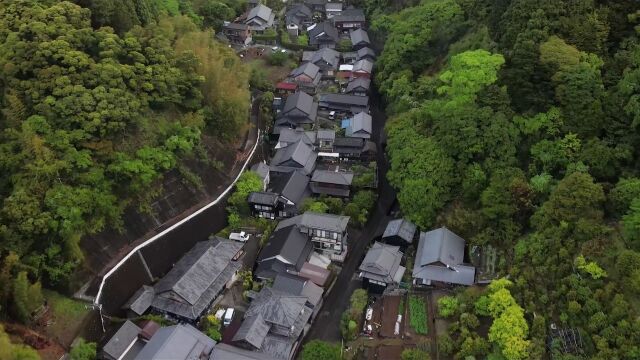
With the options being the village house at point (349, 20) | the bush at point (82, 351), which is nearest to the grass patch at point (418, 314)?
the bush at point (82, 351)

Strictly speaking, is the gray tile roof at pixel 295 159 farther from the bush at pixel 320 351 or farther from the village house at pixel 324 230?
the bush at pixel 320 351

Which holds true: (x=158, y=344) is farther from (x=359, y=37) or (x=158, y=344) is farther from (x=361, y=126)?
(x=359, y=37)

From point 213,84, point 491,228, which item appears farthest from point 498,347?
Result: point 213,84

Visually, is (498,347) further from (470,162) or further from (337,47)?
(337,47)

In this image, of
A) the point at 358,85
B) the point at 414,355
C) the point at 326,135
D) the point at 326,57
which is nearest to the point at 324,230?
the point at 414,355

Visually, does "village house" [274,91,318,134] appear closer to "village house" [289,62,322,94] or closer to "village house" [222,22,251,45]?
"village house" [289,62,322,94]
